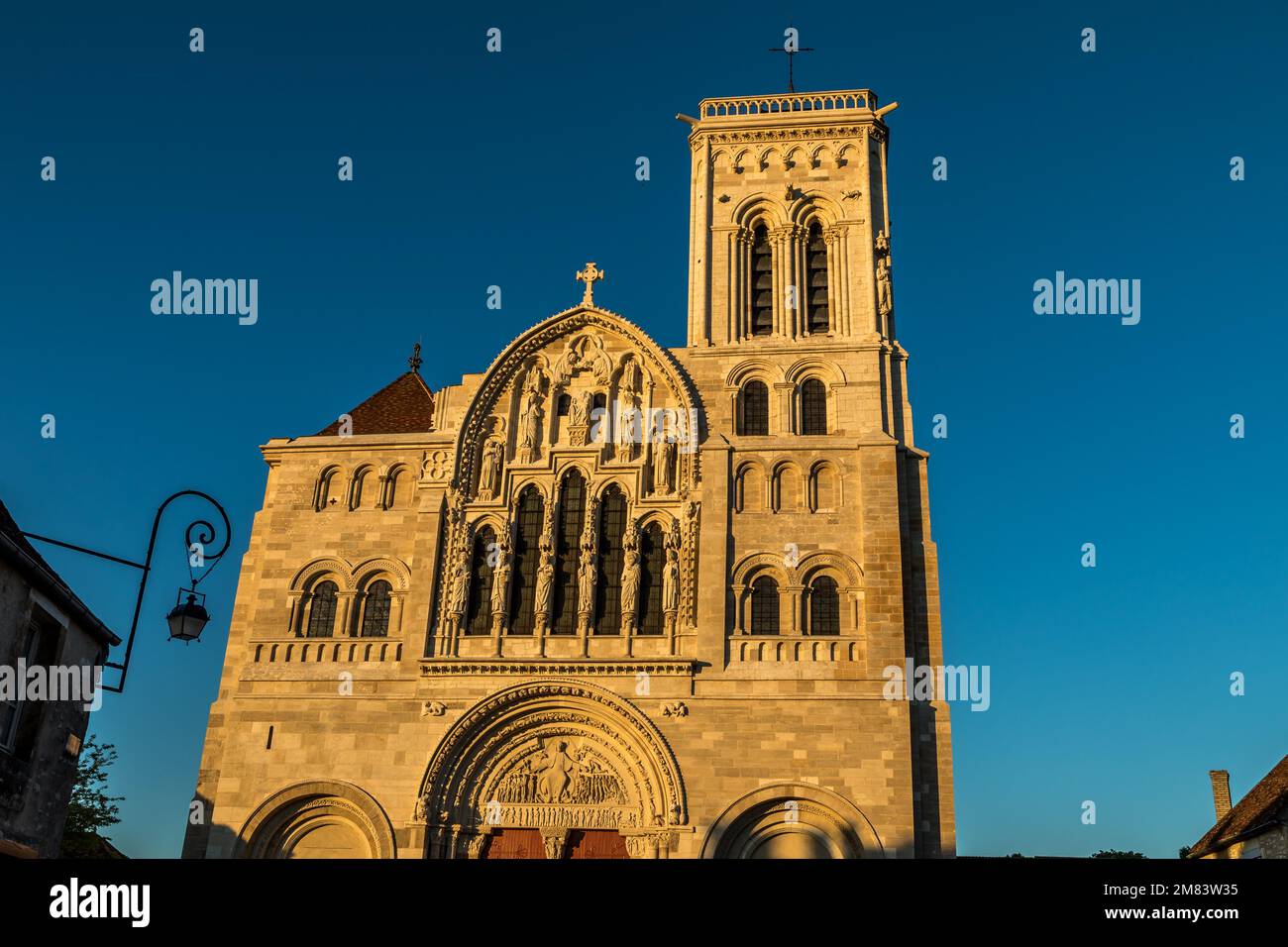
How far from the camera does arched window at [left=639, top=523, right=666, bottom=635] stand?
2836 centimetres

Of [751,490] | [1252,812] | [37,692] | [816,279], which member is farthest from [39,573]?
[1252,812]

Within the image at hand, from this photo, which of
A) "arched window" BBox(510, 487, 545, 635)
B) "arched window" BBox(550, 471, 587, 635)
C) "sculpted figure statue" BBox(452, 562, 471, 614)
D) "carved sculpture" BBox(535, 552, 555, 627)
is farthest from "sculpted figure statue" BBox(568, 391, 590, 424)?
"sculpted figure statue" BBox(452, 562, 471, 614)

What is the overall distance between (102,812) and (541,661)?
63.7 ft

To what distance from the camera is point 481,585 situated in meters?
29.4

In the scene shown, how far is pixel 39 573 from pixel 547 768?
504 inches

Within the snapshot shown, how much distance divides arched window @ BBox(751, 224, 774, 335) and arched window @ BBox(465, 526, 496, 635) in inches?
374

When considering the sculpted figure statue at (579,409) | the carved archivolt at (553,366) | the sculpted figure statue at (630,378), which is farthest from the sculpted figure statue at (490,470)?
the sculpted figure statue at (630,378)

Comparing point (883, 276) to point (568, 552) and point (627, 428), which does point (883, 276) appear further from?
point (568, 552)

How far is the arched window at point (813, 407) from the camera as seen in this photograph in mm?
30750

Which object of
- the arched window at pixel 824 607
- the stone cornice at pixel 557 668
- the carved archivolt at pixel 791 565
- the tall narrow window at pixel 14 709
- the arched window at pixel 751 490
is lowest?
the tall narrow window at pixel 14 709

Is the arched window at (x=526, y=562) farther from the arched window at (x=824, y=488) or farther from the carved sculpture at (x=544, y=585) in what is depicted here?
the arched window at (x=824, y=488)

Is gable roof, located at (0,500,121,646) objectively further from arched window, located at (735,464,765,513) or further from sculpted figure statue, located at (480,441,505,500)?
arched window, located at (735,464,765,513)

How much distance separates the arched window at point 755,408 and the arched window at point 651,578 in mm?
3899
